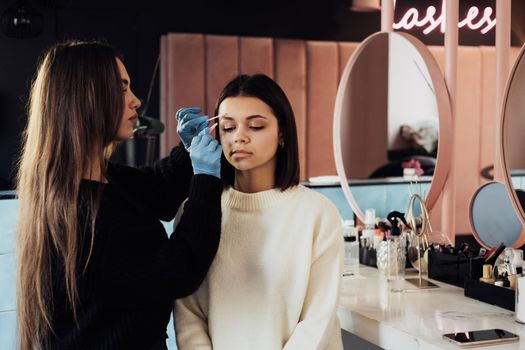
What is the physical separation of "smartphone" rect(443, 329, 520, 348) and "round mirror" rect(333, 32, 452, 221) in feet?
2.99

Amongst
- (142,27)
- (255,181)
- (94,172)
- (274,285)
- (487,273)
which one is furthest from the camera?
(142,27)

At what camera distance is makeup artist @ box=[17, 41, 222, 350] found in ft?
4.65

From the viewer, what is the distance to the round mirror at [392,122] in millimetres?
2477

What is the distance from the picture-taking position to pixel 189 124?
183 centimetres

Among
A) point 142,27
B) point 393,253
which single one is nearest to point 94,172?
point 393,253

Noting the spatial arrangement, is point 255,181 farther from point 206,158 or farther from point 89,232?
point 89,232

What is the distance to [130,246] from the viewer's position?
141 cm

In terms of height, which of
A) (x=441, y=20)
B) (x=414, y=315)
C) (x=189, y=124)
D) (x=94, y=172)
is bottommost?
(x=414, y=315)

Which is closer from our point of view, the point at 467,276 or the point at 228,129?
the point at 228,129

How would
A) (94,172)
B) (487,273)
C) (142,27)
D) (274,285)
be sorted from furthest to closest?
1. (142,27)
2. (487,273)
3. (274,285)
4. (94,172)

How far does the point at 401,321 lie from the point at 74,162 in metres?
0.84

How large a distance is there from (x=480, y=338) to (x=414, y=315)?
A: 0.25m

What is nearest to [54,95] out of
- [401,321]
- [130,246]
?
[130,246]

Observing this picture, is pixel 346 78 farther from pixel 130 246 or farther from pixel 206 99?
pixel 206 99
